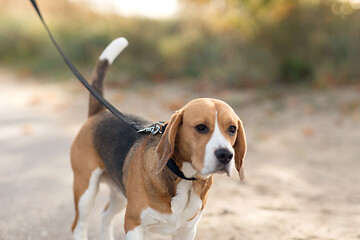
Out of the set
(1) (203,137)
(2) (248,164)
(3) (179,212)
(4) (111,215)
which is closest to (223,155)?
(1) (203,137)

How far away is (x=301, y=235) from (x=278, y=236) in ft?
0.74

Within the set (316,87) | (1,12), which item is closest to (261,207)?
(316,87)

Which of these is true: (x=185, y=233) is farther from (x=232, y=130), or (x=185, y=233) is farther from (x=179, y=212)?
(x=232, y=130)

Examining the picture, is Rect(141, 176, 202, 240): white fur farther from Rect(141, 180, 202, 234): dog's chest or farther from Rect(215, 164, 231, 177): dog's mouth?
Rect(215, 164, 231, 177): dog's mouth

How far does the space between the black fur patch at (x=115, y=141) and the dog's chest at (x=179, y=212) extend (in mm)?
504

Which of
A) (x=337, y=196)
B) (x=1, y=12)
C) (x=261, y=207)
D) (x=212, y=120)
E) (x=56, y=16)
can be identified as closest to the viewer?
(x=212, y=120)

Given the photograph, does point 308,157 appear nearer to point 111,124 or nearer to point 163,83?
point 111,124

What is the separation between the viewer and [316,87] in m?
11.3

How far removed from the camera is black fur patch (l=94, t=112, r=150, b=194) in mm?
3404

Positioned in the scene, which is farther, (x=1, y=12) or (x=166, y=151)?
(x=1, y=12)

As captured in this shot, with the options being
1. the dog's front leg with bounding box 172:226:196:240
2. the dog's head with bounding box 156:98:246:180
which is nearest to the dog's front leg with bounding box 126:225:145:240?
the dog's front leg with bounding box 172:226:196:240

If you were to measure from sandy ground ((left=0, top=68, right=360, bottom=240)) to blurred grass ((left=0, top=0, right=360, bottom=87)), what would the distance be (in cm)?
112

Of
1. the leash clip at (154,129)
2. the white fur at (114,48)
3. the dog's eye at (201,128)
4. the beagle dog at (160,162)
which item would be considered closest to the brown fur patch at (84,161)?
the beagle dog at (160,162)

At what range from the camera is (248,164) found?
21.7ft
